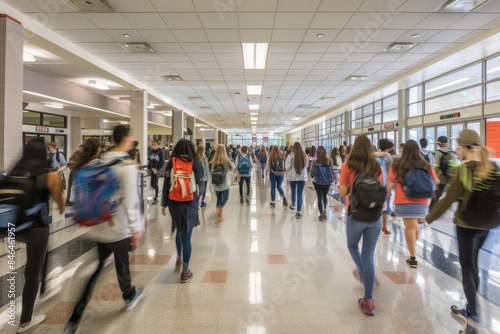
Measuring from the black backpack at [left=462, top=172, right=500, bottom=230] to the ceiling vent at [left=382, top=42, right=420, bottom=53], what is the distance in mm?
5733

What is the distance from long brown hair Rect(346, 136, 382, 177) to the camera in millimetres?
2654

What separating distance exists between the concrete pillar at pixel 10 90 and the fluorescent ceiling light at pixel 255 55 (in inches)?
167

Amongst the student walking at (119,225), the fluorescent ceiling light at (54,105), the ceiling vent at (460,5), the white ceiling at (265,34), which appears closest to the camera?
the student walking at (119,225)

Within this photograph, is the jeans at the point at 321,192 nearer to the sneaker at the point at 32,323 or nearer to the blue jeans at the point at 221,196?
the blue jeans at the point at 221,196

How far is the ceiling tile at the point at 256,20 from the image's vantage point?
17.5 feet

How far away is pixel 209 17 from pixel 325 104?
11.3 meters

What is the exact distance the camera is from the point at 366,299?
8.60 feet

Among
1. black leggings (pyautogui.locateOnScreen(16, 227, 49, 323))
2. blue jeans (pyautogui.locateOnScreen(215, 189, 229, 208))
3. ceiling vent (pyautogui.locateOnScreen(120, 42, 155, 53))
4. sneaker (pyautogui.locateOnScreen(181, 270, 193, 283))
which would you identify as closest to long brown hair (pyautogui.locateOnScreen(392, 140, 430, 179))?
sneaker (pyautogui.locateOnScreen(181, 270, 193, 283))

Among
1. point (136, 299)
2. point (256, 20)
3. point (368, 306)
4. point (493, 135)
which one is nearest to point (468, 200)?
point (368, 306)

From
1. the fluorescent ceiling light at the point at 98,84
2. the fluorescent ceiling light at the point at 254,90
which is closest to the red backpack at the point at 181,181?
the fluorescent ceiling light at the point at 254,90

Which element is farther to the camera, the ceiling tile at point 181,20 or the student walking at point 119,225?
the ceiling tile at point 181,20

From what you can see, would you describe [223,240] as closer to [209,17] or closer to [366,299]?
[366,299]

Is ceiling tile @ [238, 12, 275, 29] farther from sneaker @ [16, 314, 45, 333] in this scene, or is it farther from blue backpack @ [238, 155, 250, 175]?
sneaker @ [16, 314, 45, 333]

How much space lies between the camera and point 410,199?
11.6 feet
